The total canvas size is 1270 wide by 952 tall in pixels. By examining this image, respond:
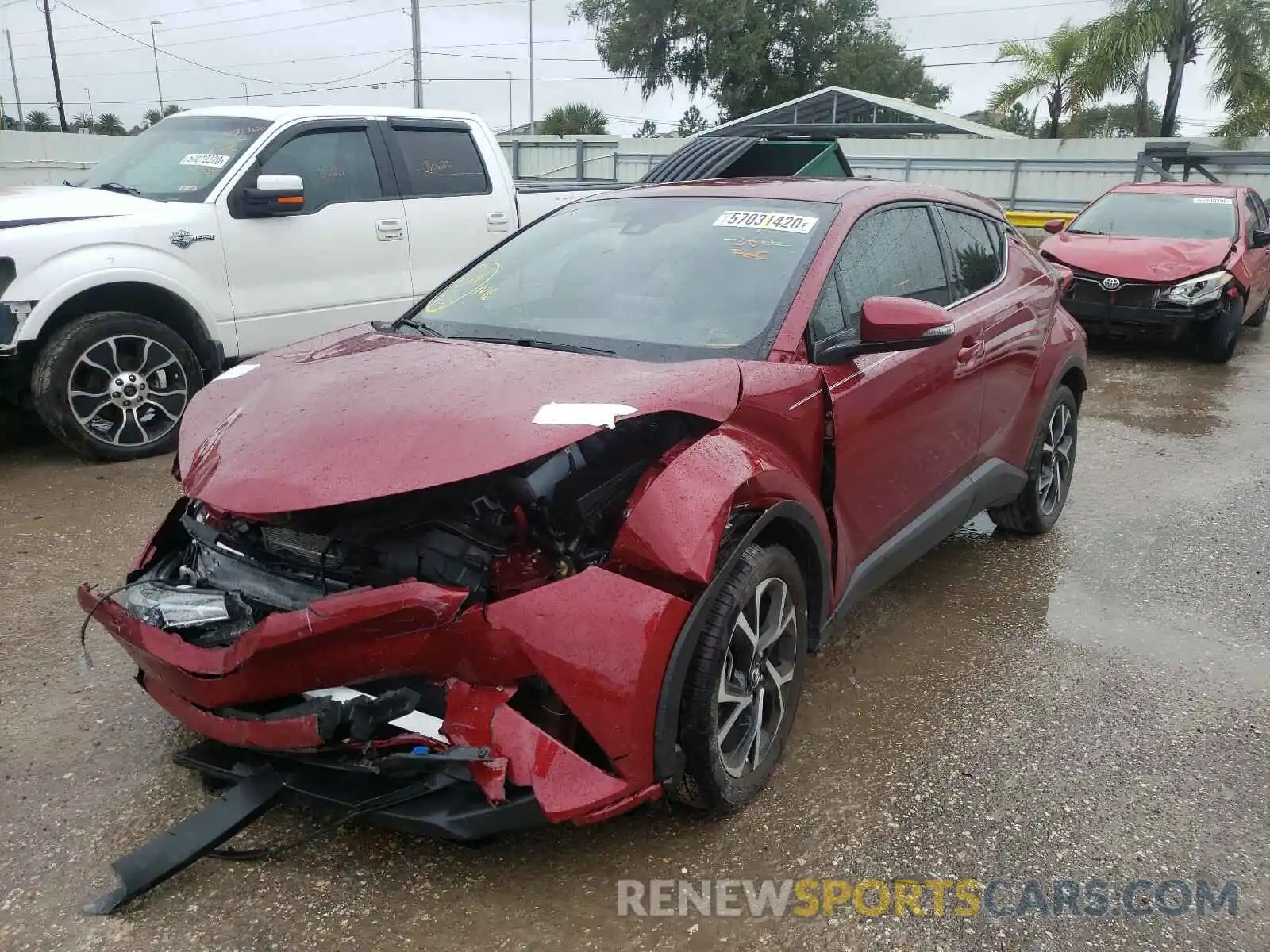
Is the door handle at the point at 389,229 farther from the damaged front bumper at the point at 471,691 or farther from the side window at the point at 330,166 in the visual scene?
the damaged front bumper at the point at 471,691

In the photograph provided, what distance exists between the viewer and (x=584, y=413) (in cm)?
240

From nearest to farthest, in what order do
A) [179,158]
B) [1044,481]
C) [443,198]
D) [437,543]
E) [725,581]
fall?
[437,543] → [725,581] → [1044,481] → [179,158] → [443,198]

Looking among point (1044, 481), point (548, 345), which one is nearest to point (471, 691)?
point (548, 345)

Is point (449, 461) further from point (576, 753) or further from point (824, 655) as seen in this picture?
point (824, 655)

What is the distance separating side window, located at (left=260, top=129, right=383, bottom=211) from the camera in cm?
632

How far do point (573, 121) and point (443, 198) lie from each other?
4383 cm

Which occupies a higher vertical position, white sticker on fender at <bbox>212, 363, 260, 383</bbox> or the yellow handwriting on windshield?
the yellow handwriting on windshield

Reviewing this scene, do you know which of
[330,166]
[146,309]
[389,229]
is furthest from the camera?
[389,229]

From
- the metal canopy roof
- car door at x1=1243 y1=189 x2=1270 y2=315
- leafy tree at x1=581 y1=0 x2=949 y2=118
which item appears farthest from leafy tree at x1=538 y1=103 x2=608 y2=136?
car door at x1=1243 y1=189 x2=1270 y2=315

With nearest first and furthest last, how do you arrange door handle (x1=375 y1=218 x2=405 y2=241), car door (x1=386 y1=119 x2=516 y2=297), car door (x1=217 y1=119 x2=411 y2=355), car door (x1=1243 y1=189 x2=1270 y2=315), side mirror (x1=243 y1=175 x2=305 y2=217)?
1. side mirror (x1=243 y1=175 x2=305 y2=217)
2. car door (x1=217 y1=119 x2=411 y2=355)
3. door handle (x1=375 y1=218 x2=405 y2=241)
4. car door (x1=386 y1=119 x2=516 y2=297)
5. car door (x1=1243 y1=189 x2=1270 y2=315)

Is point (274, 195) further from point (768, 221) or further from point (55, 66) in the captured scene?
point (55, 66)

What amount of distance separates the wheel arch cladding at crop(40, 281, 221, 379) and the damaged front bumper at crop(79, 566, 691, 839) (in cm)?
393

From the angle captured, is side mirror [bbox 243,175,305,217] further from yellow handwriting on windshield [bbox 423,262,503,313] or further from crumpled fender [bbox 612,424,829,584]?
crumpled fender [bbox 612,424,829,584]

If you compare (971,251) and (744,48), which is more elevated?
(744,48)
